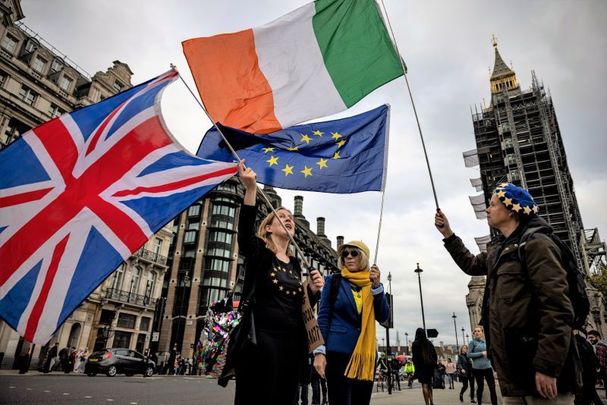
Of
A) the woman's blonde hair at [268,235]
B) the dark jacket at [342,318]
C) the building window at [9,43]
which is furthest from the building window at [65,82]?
the dark jacket at [342,318]

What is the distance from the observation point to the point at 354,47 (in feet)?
18.1

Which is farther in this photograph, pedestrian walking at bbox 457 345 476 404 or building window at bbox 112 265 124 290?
building window at bbox 112 265 124 290

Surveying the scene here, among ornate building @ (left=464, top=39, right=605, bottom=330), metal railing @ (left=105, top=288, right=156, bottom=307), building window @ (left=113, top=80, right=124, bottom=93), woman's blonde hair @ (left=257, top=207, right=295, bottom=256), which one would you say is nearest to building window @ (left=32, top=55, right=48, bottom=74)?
building window @ (left=113, top=80, right=124, bottom=93)

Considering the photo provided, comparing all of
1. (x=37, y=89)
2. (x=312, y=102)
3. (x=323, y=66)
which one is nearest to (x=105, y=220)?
(x=312, y=102)

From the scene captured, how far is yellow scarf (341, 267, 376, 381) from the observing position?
137 inches

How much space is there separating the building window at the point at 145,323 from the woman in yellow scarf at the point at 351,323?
39.4 m

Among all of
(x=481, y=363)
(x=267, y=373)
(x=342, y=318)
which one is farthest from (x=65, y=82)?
(x=267, y=373)

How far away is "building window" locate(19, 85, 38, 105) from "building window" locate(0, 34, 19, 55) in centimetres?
257

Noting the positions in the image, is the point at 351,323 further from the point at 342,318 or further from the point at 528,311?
the point at 528,311

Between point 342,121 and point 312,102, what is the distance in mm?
527

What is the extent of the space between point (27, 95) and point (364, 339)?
3446cm

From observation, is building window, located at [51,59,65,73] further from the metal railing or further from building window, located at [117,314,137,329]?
building window, located at [117,314,137,329]

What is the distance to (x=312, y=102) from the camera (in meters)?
5.29

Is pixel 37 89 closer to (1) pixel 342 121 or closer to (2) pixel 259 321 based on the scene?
(1) pixel 342 121
